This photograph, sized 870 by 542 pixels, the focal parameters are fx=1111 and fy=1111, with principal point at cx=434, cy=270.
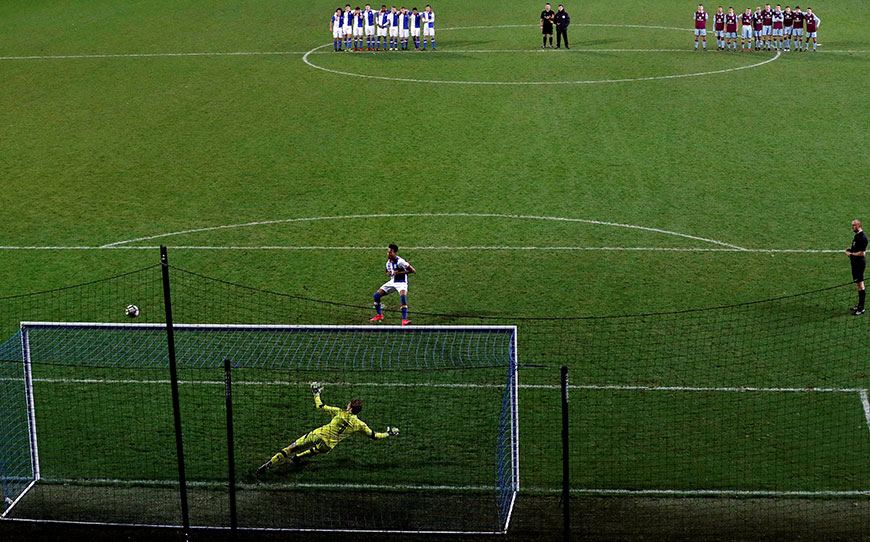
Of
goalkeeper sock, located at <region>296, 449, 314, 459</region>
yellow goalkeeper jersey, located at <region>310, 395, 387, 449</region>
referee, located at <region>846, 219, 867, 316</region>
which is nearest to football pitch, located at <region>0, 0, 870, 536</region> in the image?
goalkeeper sock, located at <region>296, 449, 314, 459</region>

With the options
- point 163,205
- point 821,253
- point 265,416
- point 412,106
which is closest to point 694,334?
point 821,253

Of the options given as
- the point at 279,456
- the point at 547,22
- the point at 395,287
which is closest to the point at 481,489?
the point at 279,456

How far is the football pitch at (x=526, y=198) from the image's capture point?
1658cm

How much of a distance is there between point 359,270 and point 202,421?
24.9 ft

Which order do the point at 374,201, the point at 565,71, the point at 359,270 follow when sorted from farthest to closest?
1. the point at 565,71
2. the point at 374,201
3. the point at 359,270

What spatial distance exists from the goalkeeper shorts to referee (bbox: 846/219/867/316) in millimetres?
10520

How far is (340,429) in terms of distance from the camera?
51.3 feet

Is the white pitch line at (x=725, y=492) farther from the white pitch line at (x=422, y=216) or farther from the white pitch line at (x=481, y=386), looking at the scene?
the white pitch line at (x=422, y=216)

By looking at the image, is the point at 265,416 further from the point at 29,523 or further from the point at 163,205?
the point at 163,205

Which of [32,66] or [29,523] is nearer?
[29,523]

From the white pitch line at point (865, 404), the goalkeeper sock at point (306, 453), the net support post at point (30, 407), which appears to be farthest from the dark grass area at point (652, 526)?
the white pitch line at point (865, 404)

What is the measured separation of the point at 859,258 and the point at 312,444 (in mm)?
11138

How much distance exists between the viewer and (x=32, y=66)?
143ft

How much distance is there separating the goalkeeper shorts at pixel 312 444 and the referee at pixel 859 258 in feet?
34.5
